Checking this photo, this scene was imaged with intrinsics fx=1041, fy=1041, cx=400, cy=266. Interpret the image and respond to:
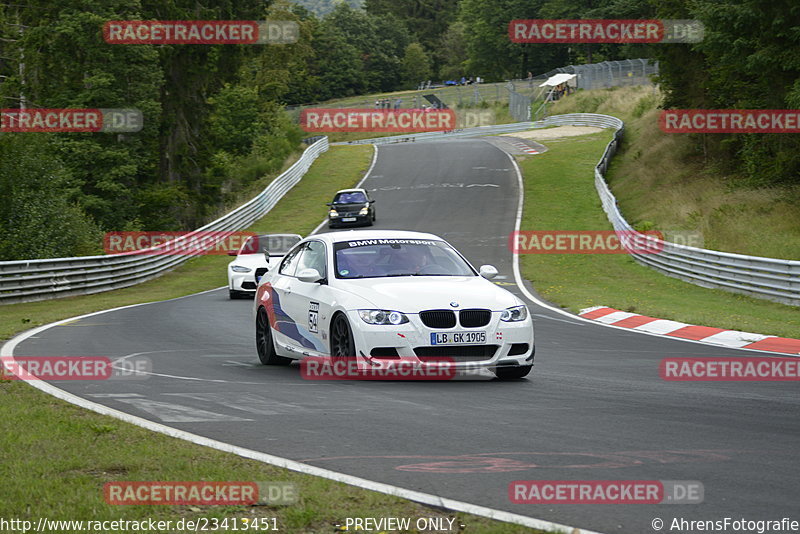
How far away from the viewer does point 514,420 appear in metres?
7.86

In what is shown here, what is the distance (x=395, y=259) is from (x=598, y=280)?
1785 cm

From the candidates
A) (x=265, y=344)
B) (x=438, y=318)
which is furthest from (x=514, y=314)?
(x=265, y=344)

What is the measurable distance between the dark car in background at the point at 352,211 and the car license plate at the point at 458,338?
3325cm

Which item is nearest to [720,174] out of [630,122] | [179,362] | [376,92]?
[630,122]

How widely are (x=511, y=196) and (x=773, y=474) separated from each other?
44480 millimetres

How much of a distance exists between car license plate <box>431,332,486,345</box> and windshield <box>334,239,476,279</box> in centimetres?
132

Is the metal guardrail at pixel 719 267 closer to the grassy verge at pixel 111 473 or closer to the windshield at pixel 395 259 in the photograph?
the windshield at pixel 395 259

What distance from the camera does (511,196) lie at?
164 feet

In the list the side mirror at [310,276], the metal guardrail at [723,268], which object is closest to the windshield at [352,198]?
the metal guardrail at [723,268]

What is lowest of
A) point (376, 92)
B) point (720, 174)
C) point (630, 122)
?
point (720, 174)

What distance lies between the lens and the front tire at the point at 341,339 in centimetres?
995

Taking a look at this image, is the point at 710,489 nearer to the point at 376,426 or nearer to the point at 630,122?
the point at 376,426

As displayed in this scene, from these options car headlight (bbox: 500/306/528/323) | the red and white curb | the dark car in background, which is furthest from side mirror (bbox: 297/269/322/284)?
the dark car in background

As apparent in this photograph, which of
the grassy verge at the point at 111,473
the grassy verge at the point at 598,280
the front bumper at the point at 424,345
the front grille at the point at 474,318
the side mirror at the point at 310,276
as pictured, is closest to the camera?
the grassy verge at the point at 111,473
